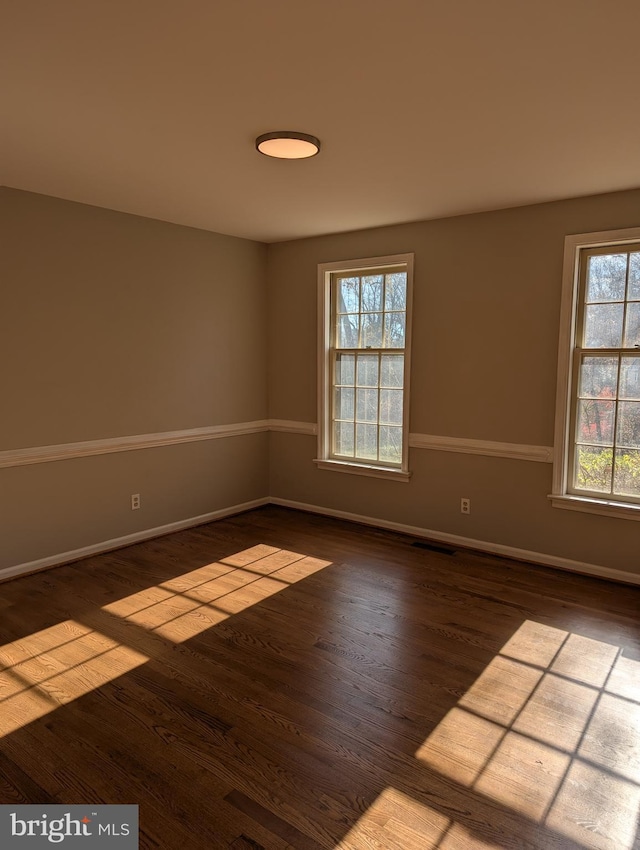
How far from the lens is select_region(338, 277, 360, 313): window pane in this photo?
16.4 ft

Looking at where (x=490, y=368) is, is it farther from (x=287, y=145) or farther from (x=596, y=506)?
(x=287, y=145)

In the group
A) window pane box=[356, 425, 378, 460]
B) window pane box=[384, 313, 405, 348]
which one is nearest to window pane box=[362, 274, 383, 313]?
window pane box=[384, 313, 405, 348]

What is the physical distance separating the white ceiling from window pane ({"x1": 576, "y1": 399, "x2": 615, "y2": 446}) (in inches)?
55.1

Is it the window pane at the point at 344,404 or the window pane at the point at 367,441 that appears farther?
the window pane at the point at 344,404

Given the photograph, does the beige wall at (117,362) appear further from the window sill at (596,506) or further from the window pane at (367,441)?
the window sill at (596,506)

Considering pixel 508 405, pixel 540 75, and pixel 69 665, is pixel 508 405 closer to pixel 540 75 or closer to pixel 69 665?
pixel 540 75

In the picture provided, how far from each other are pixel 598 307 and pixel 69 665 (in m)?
3.82

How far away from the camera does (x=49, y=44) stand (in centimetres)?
197

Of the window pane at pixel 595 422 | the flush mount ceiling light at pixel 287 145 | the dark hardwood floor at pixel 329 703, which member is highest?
the flush mount ceiling light at pixel 287 145

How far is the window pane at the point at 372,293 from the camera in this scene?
15.9 feet

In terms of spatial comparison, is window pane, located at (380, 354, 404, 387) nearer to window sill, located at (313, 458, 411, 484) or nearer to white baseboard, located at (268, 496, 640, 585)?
window sill, located at (313, 458, 411, 484)

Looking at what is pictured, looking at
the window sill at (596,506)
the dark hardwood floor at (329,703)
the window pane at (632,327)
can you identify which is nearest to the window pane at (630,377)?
the window pane at (632,327)

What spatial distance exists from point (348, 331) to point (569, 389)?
1.97 metres

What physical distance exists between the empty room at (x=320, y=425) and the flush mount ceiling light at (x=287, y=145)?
31 millimetres
